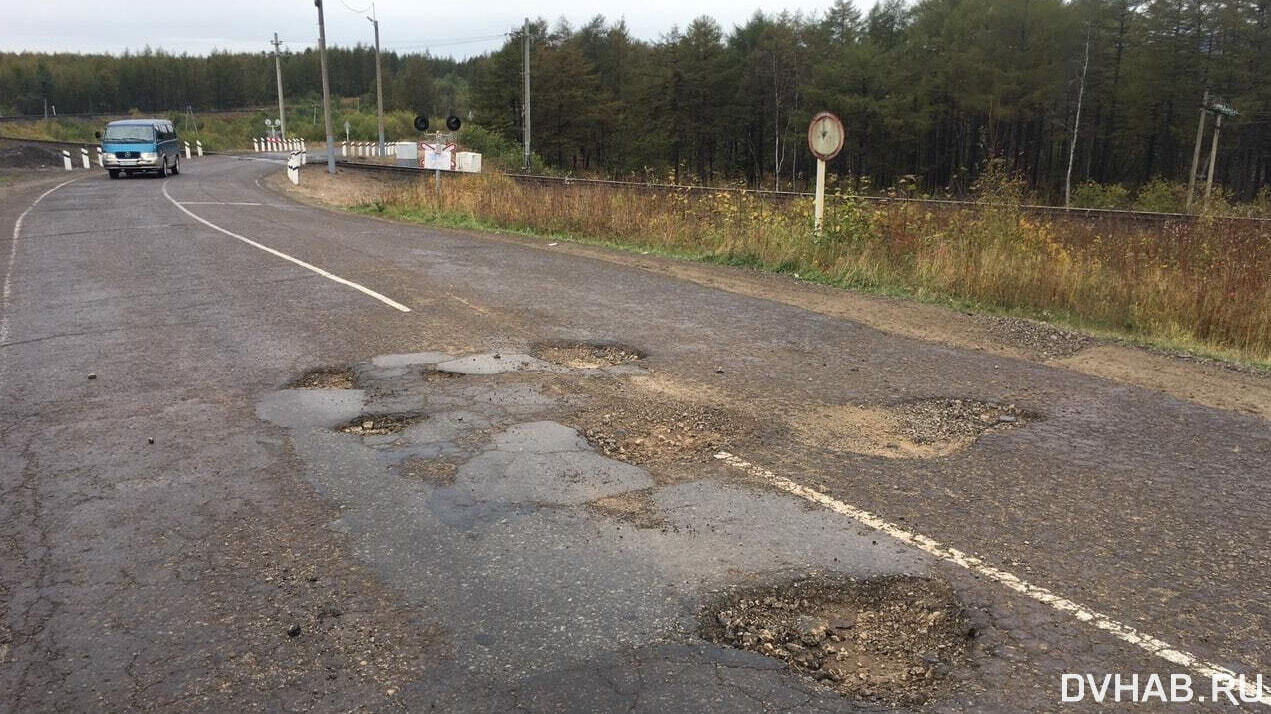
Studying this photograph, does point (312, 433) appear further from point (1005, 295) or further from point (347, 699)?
point (1005, 295)

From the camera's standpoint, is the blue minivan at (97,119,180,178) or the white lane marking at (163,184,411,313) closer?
the white lane marking at (163,184,411,313)

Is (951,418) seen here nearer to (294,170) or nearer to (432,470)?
(432,470)

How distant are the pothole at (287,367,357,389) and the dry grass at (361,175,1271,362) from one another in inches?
282

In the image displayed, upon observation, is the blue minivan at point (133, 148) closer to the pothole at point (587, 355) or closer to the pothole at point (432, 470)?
the pothole at point (587, 355)

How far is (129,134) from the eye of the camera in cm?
3466

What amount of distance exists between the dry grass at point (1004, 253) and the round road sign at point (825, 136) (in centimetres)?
124

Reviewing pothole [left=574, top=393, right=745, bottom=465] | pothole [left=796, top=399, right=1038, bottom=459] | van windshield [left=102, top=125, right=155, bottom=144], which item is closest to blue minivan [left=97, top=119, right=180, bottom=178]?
van windshield [left=102, top=125, right=155, bottom=144]

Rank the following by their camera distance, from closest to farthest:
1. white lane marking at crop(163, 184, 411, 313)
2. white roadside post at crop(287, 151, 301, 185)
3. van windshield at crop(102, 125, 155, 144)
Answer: white lane marking at crop(163, 184, 411, 313), white roadside post at crop(287, 151, 301, 185), van windshield at crop(102, 125, 155, 144)

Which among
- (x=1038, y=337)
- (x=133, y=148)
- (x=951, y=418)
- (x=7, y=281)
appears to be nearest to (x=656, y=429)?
(x=951, y=418)

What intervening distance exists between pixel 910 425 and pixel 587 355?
9.67ft

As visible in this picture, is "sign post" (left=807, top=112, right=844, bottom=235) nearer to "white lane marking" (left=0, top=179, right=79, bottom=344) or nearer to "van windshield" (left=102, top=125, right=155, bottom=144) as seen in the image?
"white lane marking" (left=0, top=179, right=79, bottom=344)

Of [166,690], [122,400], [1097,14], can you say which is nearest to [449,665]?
[166,690]

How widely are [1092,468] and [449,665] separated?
150 inches

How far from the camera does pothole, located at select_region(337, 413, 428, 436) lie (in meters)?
5.52
